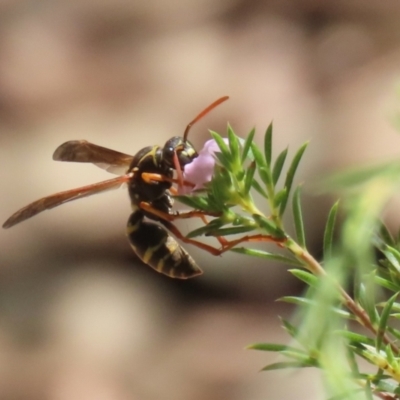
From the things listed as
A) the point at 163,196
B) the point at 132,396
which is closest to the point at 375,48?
the point at 132,396

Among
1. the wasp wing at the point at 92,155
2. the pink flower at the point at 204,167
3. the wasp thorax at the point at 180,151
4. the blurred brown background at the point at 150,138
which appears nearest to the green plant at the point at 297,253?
the pink flower at the point at 204,167

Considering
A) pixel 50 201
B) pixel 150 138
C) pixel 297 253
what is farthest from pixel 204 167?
pixel 150 138

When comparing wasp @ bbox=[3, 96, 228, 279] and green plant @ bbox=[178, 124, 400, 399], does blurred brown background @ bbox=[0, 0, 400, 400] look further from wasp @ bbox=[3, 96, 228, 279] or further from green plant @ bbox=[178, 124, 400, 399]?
green plant @ bbox=[178, 124, 400, 399]

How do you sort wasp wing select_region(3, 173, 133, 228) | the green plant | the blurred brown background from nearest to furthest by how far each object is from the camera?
1. the green plant
2. wasp wing select_region(3, 173, 133, 228)
3. the blurred brown background

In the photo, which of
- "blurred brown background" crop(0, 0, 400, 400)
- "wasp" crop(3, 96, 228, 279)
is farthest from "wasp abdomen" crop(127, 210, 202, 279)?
"blurred brown background" crop(0, 0, 400, 400)

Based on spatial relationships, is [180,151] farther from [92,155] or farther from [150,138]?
[150,138]
